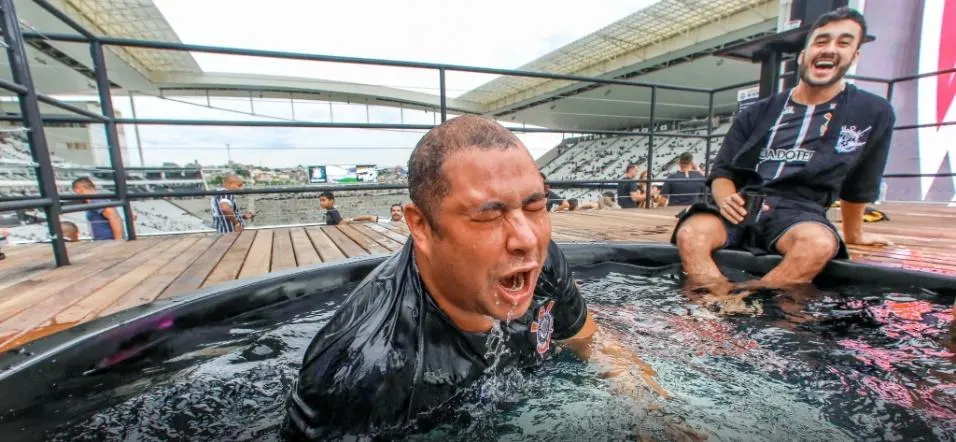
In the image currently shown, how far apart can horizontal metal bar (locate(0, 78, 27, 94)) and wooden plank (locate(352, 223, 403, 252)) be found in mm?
1716

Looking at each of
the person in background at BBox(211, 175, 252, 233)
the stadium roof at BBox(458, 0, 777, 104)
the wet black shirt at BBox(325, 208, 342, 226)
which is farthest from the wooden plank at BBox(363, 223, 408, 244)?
the stadium roof at BBox(458, 0, 777, 104)

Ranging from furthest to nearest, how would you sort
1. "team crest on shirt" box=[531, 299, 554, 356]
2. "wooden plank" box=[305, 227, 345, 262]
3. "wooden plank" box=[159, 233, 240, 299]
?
1. "wooden plank" box=[305, 227, 345, 262]
2. "wooden plank" box=[159, 233, 240, 299]
3. "team crest on shirt" box=[531, 299, 554, 356]

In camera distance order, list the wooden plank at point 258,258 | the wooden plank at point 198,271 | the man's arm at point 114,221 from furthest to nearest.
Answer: the man's arm at point 114,221 → the wooden plank at point 258,258 → the wooden plank at point 198,271

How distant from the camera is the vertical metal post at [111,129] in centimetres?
245

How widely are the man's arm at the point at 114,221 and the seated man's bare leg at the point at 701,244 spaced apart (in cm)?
519

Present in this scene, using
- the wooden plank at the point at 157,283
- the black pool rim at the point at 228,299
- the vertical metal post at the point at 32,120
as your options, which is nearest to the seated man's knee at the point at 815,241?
the black pool rim at the point at 228,299

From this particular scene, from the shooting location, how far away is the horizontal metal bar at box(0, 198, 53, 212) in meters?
1.60

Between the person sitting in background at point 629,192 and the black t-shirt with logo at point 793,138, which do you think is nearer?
the black t-shirt with logo at point 793,138

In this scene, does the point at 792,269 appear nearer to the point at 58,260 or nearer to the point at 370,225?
the point at 370,225

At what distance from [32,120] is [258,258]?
1.13 m

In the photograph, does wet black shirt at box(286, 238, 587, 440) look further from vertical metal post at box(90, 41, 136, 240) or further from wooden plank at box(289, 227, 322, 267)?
vertical metal post at box(90, 41, 136, 240)

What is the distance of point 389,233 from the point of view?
10.1 feet

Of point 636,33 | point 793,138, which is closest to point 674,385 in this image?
point 793,138

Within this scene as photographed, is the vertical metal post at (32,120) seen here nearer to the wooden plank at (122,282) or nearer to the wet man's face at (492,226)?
the wooden plank at (122,282)
